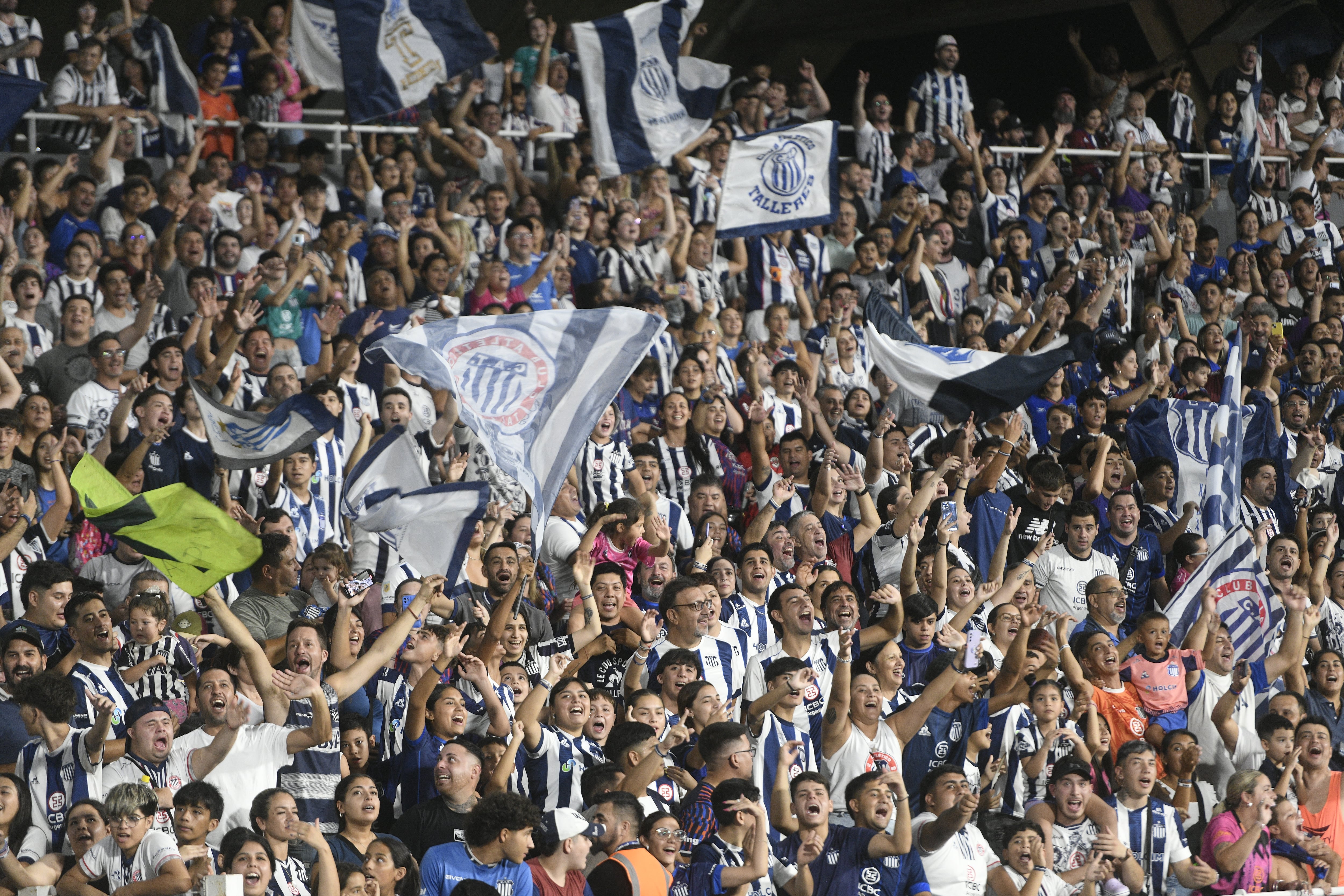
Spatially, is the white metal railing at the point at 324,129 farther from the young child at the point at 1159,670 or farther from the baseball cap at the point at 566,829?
the baseball cap at the point at 566,829

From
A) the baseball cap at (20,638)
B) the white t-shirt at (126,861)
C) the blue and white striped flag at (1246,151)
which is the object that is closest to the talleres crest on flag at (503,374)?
the baseball cap at (20,638)

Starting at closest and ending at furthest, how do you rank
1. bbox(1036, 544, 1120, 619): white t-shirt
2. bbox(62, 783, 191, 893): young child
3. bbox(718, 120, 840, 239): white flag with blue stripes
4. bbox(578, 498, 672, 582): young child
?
bbox(62, 783, 191, 893): young child
bbox(578, 498, 672, 582): young child
bbox(1036, 544, 1120, 619): white t-shirt
bbox(718, 120, 840, 239): white flag with blue stripes

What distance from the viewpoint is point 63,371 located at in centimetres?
1062

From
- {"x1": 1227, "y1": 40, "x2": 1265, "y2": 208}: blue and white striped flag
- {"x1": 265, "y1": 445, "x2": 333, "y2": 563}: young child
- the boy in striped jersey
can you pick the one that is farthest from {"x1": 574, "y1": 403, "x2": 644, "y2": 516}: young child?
{"x1": 1227, "y1": 40, "x2": 1265, "y2": 208}: blue and white striped flag

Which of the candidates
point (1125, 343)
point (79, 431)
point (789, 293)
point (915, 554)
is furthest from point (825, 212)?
point (79, 431)

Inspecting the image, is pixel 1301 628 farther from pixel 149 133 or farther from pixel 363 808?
pixel 149 133

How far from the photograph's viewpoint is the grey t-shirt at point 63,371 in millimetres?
10586

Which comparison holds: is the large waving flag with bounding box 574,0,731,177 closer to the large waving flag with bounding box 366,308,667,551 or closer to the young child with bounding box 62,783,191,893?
the large waving flag with bounding box 366,308,667,551

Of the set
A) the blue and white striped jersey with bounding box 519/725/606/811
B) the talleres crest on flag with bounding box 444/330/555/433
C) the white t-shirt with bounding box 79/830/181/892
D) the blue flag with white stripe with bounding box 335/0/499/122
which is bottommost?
the blue and white striped jersey with bounding box 519/725/606/811

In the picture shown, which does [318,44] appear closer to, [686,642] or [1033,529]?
[1033,529]

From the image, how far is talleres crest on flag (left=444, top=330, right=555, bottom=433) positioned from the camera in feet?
28.9

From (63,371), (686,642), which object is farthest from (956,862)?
(63,371)

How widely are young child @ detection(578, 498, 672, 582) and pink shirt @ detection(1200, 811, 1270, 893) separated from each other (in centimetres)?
303

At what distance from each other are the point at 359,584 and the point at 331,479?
145 cm
